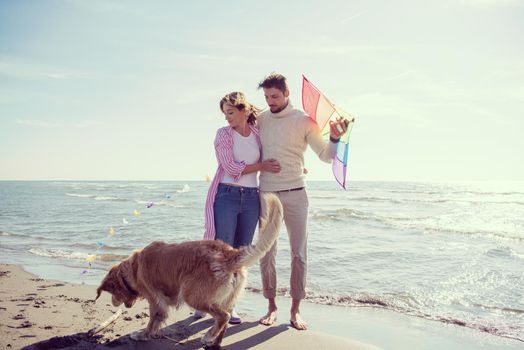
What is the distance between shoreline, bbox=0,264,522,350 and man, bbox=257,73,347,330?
42 cm

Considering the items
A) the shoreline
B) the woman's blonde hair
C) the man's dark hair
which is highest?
the man's dark hair

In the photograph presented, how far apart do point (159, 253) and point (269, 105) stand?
6.06 ft

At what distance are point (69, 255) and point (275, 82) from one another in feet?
22.2

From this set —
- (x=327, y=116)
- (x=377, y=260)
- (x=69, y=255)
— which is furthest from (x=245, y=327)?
(x=69, y=255)

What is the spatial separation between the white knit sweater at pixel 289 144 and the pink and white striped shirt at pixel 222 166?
364 millimetres

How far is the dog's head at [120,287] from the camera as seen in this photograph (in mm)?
3602

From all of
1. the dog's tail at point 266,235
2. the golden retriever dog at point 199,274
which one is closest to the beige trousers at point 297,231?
the golden retriever dog at point 199,274

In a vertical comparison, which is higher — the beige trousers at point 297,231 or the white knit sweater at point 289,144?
the white knit sweater at point 289,144

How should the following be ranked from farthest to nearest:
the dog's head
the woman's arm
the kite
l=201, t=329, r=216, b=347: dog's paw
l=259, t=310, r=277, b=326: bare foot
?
l=259, t=310, r=277, b=326: bare foot < the kite < the woman's arm < the dog's head < l=201, t=329, r=216, b=347: dog's paw

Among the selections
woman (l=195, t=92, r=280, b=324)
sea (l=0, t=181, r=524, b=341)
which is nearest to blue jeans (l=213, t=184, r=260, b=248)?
woman (l=195, t=92, r=280, b=324)

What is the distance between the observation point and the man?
4.09 m

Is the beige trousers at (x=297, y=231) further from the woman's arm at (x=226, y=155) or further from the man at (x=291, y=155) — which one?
the woman's arm at (x=226, y=155)

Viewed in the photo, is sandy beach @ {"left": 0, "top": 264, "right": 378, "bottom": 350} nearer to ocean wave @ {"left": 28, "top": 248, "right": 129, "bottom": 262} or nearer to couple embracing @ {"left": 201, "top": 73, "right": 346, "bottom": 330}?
couple embracing @ {"left": 201, "top": 73, "right": 346, "bottom": 330}

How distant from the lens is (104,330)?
12.4ft
